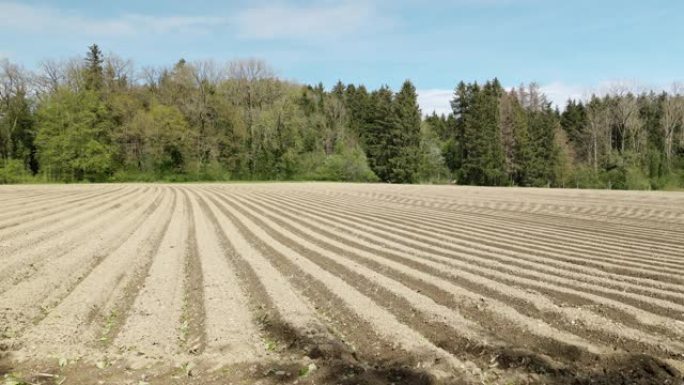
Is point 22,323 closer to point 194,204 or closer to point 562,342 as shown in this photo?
point 562,342

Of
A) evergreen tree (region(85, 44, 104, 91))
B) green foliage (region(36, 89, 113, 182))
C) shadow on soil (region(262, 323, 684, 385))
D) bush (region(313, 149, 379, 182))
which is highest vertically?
evergreen tree (region(85, 44, 104, 91))

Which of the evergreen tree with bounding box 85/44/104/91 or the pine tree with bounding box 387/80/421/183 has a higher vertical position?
the evergreen tree with bounding box 85/44/104/91

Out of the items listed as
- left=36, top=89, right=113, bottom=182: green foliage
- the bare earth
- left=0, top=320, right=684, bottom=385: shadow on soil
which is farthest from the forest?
left=0, top=320, right=684, bottom=385: shadow on soil

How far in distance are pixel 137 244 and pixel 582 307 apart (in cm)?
1107

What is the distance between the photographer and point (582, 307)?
771 cm

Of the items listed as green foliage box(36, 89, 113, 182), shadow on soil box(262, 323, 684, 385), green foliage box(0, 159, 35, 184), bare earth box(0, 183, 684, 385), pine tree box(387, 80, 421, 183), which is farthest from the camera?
pine tree box(387, 80, 421, 183)

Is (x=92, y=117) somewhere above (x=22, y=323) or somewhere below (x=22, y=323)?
above

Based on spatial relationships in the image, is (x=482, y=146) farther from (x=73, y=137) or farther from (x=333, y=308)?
(x=333, y=308)

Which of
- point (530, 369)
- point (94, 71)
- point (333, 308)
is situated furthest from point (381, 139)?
point (530, 369)

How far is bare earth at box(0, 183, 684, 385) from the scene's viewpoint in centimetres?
552

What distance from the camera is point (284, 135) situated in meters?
66.0

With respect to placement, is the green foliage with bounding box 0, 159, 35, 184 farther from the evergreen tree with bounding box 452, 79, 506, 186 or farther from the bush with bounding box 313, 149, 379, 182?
the evergreen tree with bounding box 452, 79, 506, 186

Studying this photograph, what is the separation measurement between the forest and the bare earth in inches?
1805

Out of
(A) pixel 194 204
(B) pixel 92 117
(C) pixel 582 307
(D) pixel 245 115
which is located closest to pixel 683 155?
(D) pixel 245 115
